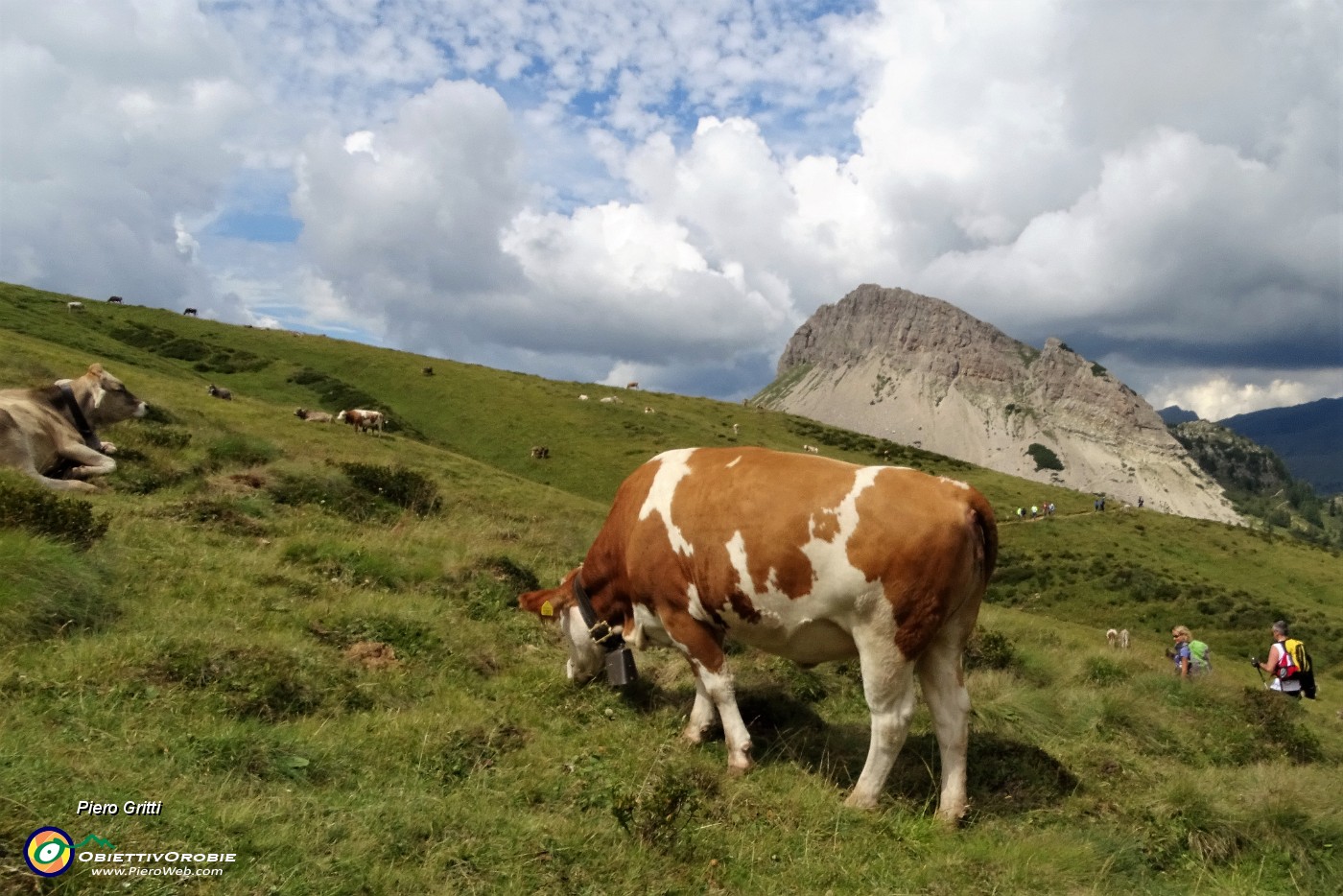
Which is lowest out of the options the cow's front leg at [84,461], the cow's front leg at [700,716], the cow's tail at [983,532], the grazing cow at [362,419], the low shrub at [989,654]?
the cow's front leg at [700,716]

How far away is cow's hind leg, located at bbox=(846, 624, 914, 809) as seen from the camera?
677 cm

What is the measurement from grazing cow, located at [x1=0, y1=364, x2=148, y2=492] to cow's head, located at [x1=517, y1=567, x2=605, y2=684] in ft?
27.4

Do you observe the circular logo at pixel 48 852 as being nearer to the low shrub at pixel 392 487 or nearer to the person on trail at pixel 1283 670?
the low shrub at pixel 392 487

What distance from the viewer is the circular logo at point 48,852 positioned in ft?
12.6

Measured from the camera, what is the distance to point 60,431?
1405cm

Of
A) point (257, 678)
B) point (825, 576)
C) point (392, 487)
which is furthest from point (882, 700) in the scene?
point (392, 487)

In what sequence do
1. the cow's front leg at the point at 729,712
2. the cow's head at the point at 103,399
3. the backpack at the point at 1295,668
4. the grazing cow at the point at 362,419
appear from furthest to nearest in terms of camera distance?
the grazing cow at the point at 362,419, the cow's head at the point at 103,399, the backpack at the point at 1295,668, the cow's front leg at the point at 729,712

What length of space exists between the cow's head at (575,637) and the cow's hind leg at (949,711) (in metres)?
3.49

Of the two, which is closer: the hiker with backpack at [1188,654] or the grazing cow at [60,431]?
the grazing cow at [60,431]

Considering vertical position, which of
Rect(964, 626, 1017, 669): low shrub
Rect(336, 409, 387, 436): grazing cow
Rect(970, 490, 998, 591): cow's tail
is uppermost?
Rect(970, 490, 998, 591): cow's tail

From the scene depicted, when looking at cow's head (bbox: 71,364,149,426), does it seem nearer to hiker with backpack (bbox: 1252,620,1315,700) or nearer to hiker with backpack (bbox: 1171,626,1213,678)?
hiker with backpack (bbox: 1171,626,1213,678)

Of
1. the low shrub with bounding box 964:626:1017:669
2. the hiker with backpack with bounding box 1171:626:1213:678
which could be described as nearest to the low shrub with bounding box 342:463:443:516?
the low shrub with bounding box 964:626:1017:669

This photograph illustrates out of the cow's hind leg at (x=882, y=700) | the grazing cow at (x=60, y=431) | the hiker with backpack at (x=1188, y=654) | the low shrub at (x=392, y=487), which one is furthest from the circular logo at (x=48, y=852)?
the hiker with backpack at (x=1188, y=654)

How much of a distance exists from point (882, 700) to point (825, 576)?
1169 mm
